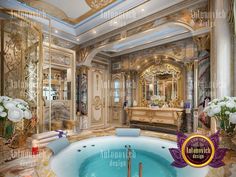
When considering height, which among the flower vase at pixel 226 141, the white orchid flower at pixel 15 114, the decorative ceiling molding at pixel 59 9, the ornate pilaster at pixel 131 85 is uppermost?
the decorative ceiling molding at pixel 59 9

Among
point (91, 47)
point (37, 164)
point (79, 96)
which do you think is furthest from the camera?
point (79, 96)

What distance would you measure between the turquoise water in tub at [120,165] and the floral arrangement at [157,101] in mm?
3102

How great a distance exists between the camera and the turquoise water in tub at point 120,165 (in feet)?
7.31

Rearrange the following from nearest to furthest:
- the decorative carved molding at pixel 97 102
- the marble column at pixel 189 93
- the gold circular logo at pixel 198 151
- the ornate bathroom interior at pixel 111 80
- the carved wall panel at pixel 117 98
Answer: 1. the gold circular logo at pixel 198 151
2. the ornate bathroom interior at pixel 111 80
3. the marble column at pixel 189 93
4. the decorative carved molding at pixel 97 102
5. the carved wall panel at pixel 117 98

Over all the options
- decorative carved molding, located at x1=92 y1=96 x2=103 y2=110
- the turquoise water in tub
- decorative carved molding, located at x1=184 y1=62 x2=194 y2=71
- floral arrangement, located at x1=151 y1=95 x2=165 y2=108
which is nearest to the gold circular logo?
the turquoise water in tub

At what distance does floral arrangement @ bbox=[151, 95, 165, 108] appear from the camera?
19.3 ft

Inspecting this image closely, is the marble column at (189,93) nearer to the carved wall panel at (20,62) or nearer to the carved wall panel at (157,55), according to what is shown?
the carved wall panel at (157,55)

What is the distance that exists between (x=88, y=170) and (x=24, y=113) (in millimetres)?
1513

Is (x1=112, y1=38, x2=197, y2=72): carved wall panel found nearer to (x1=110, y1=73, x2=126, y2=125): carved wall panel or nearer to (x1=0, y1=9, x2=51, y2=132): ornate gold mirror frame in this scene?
(x1=110, y1=73, x2=126, y2=125): carved wall panel

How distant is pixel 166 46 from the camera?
5613mm

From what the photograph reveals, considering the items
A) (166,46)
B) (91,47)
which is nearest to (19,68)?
(91,47)

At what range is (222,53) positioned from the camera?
7.43ft

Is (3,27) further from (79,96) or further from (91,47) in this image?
(79,96)

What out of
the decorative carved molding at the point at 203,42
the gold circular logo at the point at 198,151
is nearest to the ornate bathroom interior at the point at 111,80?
the decorative carved molding at the point at 203,42
